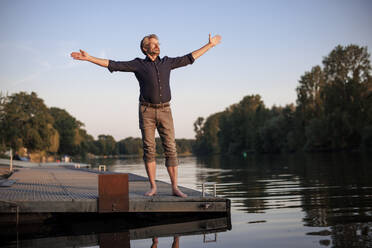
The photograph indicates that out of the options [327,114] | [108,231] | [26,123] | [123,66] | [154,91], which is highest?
[327,114]

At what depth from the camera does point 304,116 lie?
53938 mm

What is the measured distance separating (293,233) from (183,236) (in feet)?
3.69

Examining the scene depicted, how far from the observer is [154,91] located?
17.6 feet

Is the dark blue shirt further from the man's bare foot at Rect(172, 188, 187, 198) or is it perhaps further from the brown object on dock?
the man's bare foot at Rect(172, 188, 187, 198)

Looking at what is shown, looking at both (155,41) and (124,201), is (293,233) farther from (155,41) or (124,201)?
(155,41)

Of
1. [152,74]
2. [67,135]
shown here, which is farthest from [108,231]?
[67,135]

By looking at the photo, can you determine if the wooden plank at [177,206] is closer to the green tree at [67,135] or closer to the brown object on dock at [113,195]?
the brown object on dock at [113,195]

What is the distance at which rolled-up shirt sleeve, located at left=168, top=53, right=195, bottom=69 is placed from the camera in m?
5.47

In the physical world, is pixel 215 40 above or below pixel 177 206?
→ above

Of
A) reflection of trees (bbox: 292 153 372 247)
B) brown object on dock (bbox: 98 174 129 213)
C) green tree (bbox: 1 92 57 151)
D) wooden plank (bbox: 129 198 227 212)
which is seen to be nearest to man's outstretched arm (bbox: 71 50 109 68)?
brown object on dock (bbox: 98 174 129 213)

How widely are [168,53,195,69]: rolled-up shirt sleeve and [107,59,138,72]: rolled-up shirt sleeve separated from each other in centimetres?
49

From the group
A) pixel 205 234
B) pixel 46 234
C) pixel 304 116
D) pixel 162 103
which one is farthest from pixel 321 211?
pixel 304 116

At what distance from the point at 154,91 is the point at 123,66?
1.69 feet

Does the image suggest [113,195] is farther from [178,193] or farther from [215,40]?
[215,40]
